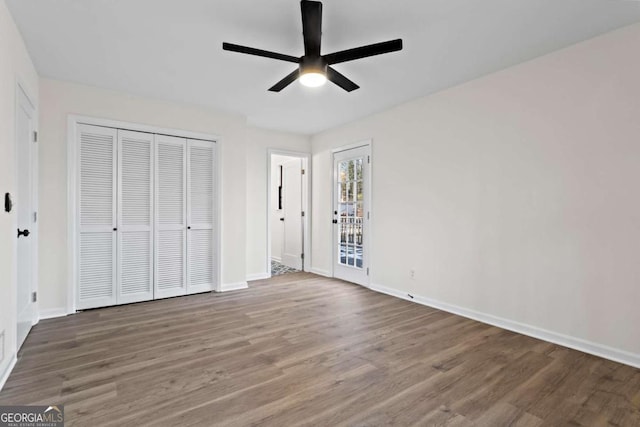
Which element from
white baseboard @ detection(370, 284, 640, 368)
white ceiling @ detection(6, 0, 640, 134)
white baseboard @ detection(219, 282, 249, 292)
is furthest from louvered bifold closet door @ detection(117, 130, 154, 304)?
white baseboard @ detection(370, 284, 640, 368)

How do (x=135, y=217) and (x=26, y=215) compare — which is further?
(x=135, y=217)

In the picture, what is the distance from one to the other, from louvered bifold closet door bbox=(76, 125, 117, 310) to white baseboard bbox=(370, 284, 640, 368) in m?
3.67

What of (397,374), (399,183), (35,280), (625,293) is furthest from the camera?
(399,183)

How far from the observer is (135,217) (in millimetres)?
3846

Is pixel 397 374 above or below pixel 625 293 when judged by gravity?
below

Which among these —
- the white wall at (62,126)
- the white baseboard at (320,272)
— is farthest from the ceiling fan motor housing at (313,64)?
the white baseboard at (320,272)

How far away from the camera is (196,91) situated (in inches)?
144

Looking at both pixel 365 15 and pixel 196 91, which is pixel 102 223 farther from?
pixel 365 15

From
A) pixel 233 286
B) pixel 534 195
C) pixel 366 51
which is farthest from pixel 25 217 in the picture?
pixel 534 195

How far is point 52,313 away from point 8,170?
1865 mm

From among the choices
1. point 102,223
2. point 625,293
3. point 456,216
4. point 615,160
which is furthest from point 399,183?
point 102,223

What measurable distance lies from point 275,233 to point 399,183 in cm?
342

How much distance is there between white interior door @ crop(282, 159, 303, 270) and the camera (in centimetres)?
598

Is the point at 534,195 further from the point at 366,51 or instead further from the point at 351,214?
the point at 351,214
